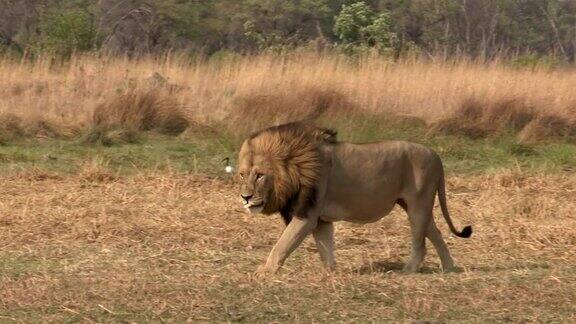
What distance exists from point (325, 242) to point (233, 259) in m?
0.68

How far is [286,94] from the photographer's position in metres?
14.0

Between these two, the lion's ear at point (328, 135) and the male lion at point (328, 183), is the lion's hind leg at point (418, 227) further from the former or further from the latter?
the lion's ear at point (328, 135)

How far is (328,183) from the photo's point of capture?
261 inches

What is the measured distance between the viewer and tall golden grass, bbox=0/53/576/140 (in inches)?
535

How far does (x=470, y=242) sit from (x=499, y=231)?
1.05ft

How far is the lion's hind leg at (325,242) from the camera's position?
663cm

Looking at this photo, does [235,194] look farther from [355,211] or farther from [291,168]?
[291,168]

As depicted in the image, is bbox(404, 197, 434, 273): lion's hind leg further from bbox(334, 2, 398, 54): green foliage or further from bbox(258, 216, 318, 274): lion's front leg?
bbox(334, 2, 398, 54): green foliage

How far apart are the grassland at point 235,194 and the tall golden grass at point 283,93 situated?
3 centimetres

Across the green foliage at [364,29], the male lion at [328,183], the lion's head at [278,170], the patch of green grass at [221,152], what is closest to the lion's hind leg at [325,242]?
the male lion at [328,183]

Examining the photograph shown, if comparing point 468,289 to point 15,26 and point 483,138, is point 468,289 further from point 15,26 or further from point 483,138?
point 15,26

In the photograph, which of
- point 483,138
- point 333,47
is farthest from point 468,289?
point 333,47

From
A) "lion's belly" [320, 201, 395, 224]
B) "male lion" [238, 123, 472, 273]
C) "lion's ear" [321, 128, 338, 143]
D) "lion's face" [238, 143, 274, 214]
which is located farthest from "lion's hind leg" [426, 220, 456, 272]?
"lion's face" [238, 143, 274, 214]

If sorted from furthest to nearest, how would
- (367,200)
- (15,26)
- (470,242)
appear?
1. (15,26)
2. (470,242)
3. (367,200)
